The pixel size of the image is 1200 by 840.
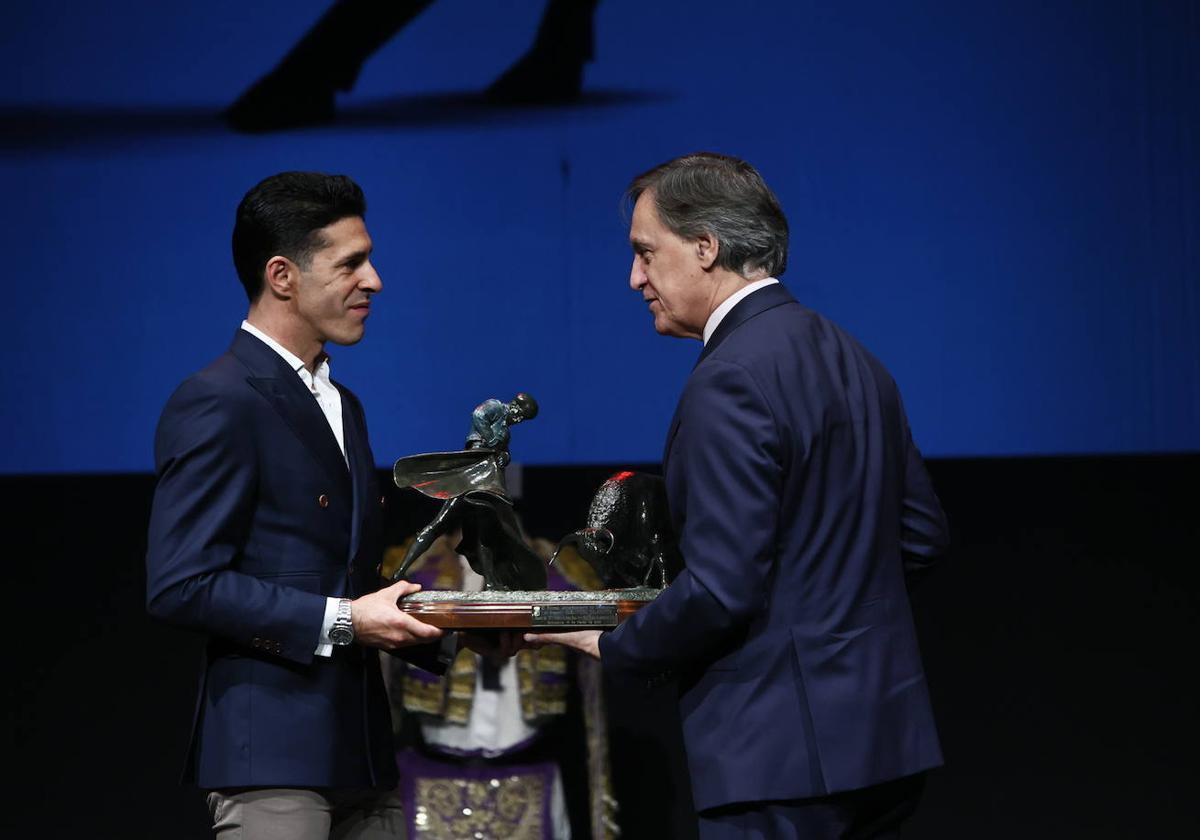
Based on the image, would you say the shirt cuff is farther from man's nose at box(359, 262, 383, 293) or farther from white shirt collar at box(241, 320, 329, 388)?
man's nose at box(359, 262, 383, 293)

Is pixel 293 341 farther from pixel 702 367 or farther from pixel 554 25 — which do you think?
pixel 554 25

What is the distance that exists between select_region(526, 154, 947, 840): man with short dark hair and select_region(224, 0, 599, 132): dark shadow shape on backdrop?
1.92 meters

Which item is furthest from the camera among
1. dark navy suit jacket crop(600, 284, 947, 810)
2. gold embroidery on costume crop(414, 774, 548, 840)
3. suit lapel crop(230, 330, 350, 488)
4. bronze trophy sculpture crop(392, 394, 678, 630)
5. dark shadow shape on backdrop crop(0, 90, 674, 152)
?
dark shadow shape on backdrop crop(0, 90, 674, 152)

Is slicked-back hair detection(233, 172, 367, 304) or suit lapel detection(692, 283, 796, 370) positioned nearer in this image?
suit lapel detection(692, 283, 796, 370)

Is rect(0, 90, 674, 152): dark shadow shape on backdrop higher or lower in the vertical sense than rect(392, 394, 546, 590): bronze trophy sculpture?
higher

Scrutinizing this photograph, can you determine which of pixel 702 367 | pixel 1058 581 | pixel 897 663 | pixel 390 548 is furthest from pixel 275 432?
pixel 1058 581

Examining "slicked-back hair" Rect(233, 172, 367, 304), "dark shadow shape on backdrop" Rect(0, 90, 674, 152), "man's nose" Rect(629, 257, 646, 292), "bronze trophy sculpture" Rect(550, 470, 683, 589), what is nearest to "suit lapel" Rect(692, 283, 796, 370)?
"man's nose" Rect(629, 257, 646, 292)

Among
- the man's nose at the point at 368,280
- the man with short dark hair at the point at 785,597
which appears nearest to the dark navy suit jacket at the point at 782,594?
the man with short dark hair at the point at 785,597

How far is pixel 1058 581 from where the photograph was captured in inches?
152

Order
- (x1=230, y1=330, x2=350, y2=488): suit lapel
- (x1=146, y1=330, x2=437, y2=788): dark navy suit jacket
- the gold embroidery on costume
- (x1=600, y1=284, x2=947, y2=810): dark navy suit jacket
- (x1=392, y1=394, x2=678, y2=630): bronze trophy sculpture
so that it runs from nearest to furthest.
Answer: (x1=600, y1=284, x2=947, y2=810): dark navy suit jacket < (x1=146, y1=330, x2=437, y2=788): dark navy suit jacket < (x1=230, y1=330, x2=350, y2=488): suit lapel < (x1=392, y1=394, x2=678, y2=630): bronze trophy sculpture < the gold embroidery on costume

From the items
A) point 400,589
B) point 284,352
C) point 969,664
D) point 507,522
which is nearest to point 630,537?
point 507,522

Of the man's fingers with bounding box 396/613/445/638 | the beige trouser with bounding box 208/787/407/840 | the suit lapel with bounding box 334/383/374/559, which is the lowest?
the beige trouser with bounding box 208/787/407/840

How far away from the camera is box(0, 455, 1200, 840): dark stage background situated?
150 inches

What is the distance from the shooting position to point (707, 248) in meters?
2.05
